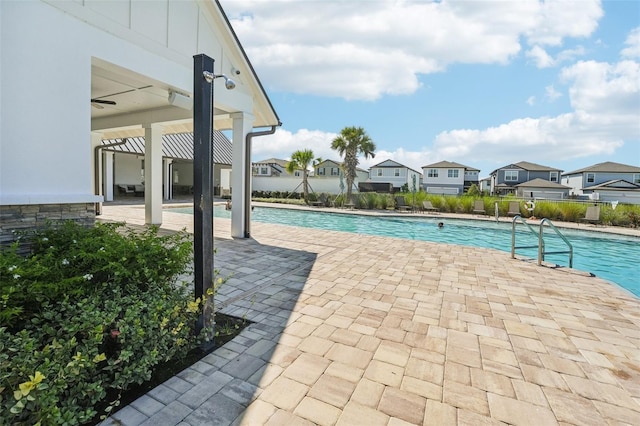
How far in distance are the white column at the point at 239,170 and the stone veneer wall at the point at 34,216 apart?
3979 millimetres

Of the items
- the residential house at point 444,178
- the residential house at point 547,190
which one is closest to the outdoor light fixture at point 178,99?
the residential house at point 444,178

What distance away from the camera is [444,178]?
4231 cm

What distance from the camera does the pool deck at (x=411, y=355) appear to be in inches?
86.5

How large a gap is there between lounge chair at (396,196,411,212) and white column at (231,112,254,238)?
519 inches

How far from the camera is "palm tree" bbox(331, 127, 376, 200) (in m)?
22.9

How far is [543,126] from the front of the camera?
2225 centimetres

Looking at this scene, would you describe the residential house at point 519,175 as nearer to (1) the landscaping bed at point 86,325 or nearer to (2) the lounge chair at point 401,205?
(2) the lounge chair at point 401,205

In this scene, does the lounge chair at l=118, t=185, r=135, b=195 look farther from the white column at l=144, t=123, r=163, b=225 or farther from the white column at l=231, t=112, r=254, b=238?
the white column at l=231, t=112, r=254, b=238

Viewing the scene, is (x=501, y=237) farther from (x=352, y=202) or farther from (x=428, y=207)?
(x=352, y=202)

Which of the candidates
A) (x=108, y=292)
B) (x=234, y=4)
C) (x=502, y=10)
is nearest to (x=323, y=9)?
(x=234, y=4)

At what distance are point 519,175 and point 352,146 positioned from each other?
3400 centimetres

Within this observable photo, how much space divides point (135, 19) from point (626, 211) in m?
19.9

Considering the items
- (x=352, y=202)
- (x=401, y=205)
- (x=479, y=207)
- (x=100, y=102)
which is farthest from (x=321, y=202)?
(x=100, y=102)

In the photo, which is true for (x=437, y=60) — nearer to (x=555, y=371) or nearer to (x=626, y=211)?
(x=555, y=371)
